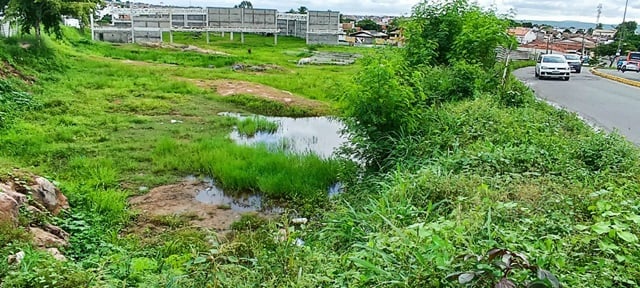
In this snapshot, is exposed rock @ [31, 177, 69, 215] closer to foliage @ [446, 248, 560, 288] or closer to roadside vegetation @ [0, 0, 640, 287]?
roadside vegetation @ [0, 0, 640, 287]

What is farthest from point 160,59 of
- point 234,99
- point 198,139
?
point 198,139

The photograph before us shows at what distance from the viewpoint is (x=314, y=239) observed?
479cm

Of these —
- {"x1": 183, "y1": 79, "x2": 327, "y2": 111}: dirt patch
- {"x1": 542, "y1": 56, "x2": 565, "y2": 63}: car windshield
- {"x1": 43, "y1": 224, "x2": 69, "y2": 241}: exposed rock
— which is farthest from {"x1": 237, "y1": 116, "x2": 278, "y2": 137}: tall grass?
{"x1": 542, "y1": 56, "x2": 565, "y2": 63}: car windshield

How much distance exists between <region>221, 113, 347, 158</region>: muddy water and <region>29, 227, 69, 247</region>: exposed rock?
484 cm

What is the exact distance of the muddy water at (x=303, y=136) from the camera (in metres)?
9.30

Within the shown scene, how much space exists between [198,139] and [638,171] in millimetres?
7345

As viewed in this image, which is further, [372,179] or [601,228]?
[372,179]

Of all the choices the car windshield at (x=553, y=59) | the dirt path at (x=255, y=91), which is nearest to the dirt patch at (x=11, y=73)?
the dirt path at (x=255, y=91)

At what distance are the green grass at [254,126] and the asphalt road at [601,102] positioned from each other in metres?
6.72

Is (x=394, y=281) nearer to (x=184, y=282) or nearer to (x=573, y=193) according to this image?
(x=184, y=282)

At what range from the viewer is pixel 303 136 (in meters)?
10.4

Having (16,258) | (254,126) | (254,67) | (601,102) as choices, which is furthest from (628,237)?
(254,67)

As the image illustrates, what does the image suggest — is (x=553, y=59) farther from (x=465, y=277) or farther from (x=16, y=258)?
(x=16, y=258)

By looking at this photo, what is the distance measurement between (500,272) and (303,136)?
328 inches
